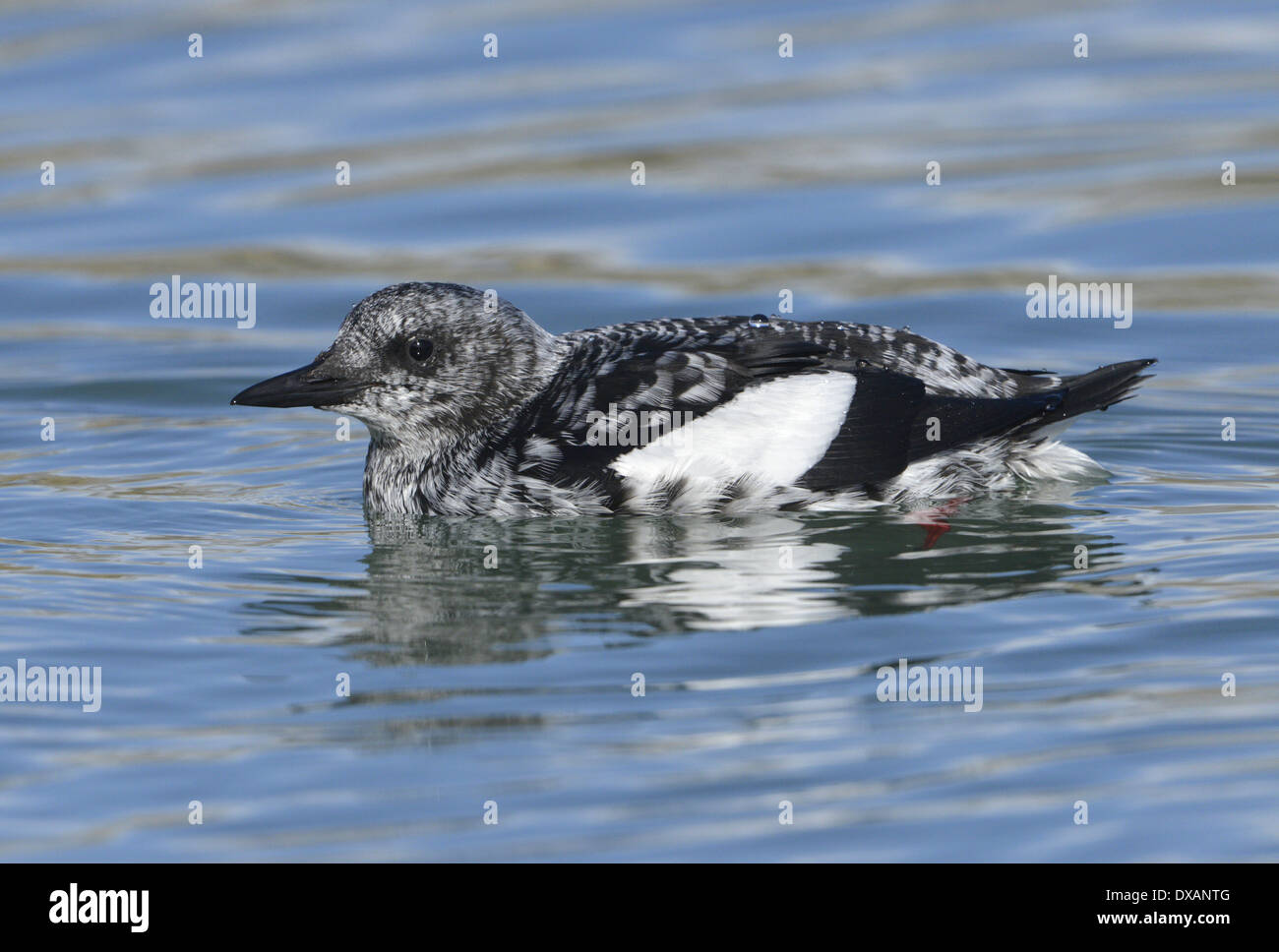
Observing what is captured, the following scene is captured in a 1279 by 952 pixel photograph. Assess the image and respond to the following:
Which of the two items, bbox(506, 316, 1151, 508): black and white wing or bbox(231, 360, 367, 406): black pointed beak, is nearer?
bbox(506, 316, 1151, 508): black and white wing

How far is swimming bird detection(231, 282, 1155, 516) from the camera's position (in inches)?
327

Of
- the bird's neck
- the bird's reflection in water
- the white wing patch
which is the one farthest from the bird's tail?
the bird's neck

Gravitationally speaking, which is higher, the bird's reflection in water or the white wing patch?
the white wing patch

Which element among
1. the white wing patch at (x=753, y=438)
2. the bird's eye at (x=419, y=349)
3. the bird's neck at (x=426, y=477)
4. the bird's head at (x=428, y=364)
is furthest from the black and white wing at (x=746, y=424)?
the bird's eye at (x=419, y=349)

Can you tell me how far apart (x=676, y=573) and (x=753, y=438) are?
2.74ft

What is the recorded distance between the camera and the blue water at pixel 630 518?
19.2 ft

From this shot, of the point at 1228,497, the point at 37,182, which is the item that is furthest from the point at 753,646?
the point at 37,182

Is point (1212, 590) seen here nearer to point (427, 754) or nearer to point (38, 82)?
point (427, 754)

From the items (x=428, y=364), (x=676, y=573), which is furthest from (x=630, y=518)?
(x=428, y=364)

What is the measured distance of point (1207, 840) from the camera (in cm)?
543

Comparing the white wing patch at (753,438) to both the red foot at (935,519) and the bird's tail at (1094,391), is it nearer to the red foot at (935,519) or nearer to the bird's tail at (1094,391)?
the red foot at (935,519)

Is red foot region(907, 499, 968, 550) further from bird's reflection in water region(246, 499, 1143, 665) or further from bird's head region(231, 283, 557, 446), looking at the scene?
bird's head region(231, 283, 557, 446)

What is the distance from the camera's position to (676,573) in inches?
307

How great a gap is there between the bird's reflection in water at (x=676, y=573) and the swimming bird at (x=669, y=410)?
0.49ft
